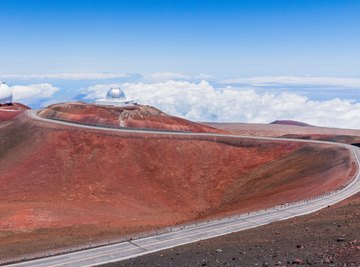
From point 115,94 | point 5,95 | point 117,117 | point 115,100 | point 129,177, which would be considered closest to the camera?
point 129,177

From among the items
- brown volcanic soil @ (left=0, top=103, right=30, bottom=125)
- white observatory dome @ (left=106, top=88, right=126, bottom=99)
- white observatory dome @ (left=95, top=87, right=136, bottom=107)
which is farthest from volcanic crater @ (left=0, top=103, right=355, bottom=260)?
→ white observatory dome @ (left=106, top=88, right=126, bottom=99)

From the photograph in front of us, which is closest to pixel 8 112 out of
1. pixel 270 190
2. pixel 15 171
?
pixel 15 171

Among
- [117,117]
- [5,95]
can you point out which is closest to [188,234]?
[117,117]

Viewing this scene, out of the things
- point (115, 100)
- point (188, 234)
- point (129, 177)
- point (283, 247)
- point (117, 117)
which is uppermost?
point (115, 100)

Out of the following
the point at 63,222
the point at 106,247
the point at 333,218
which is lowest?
the point at 63,222

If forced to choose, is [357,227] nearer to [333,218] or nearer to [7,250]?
[333,218]

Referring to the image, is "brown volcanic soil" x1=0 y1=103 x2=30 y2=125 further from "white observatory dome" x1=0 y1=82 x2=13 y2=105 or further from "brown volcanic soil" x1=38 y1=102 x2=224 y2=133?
"brown volcanic soil" x1=38 y1=102 x2=224 y2=133

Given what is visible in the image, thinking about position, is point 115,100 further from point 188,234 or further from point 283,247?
point 283,247
